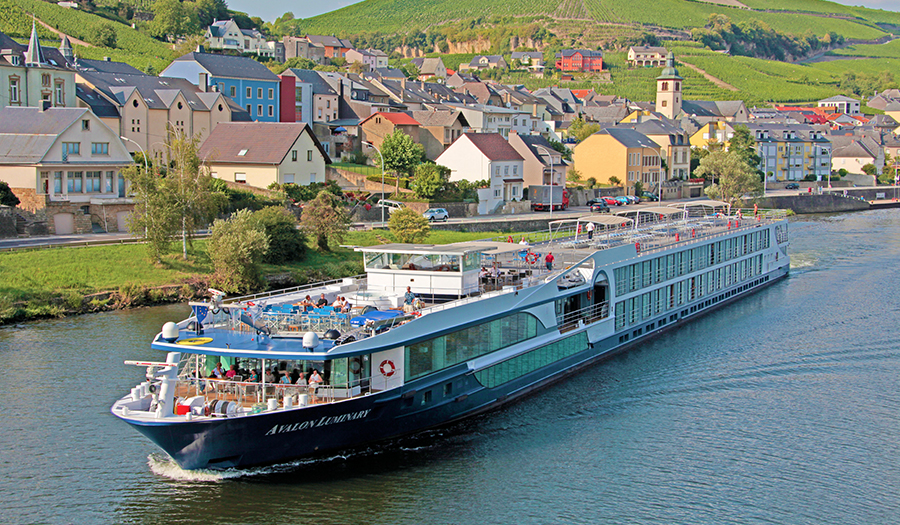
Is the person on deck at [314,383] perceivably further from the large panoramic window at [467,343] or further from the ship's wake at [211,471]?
the large panoramic window at [467,343]

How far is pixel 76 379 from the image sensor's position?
94.0 feet

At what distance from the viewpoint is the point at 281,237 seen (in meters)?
48.3

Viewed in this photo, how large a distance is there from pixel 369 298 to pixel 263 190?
37.5 m

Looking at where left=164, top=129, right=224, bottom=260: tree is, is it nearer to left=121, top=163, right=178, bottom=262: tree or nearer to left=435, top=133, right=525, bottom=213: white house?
left=121, top=163, right=178, bottom=262: tree

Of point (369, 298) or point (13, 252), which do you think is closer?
point (369, 298)

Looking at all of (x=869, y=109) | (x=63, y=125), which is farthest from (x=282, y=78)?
(x=869, y=109)

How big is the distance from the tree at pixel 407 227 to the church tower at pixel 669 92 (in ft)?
271

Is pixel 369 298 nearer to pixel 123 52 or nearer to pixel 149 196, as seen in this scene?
pixel 149 196

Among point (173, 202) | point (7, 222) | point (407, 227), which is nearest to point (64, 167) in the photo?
point (7, 222)

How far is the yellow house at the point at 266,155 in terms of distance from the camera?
63938 mm

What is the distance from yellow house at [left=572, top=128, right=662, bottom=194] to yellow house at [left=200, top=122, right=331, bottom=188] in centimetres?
3173

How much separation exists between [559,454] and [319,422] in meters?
6.44

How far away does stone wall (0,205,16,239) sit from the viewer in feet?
159

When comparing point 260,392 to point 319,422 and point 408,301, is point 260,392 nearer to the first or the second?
point 319,422
